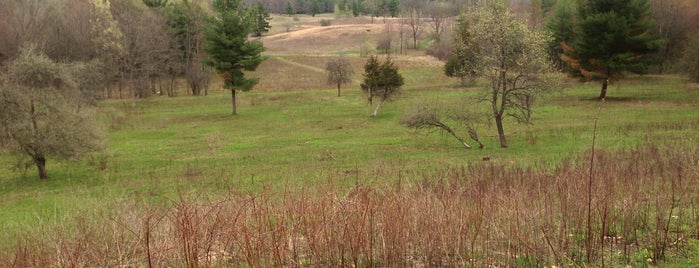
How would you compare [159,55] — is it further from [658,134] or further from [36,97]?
[658,134]

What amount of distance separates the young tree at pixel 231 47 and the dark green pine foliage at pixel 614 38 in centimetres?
2776

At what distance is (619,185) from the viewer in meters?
9.61

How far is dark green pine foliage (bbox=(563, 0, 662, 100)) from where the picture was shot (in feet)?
130

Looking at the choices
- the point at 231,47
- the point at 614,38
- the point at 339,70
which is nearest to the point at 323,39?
the point at 339,70

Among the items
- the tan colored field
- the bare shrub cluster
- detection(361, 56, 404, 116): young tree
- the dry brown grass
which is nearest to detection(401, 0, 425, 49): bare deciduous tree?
the tan colored field

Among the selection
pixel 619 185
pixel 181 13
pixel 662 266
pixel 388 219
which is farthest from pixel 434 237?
pixel 181 13

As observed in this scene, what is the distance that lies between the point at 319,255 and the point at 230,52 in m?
38.3

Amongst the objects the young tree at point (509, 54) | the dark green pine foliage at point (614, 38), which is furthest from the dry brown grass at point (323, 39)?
the young tree at point (509, 54)

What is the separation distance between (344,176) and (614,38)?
120 ft

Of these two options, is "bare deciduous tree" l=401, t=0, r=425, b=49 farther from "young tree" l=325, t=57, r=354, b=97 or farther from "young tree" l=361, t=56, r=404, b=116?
"young tree" l=361, t=56, r=404, b=116

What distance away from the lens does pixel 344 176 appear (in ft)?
37.4

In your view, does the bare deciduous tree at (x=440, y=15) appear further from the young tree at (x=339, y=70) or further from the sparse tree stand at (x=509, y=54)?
the sparse tree stand at (x=509, y=54)

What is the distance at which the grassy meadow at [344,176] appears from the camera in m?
6.51

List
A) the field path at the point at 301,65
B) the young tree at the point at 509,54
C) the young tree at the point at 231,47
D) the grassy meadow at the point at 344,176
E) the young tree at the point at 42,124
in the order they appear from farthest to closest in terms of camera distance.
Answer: the field path at the point at 301,65, the young tree at the point at 231,47, the young tree at the point at 509,54, the young tree at the point at 42,124, the grassy meadow at the point at 344,176
